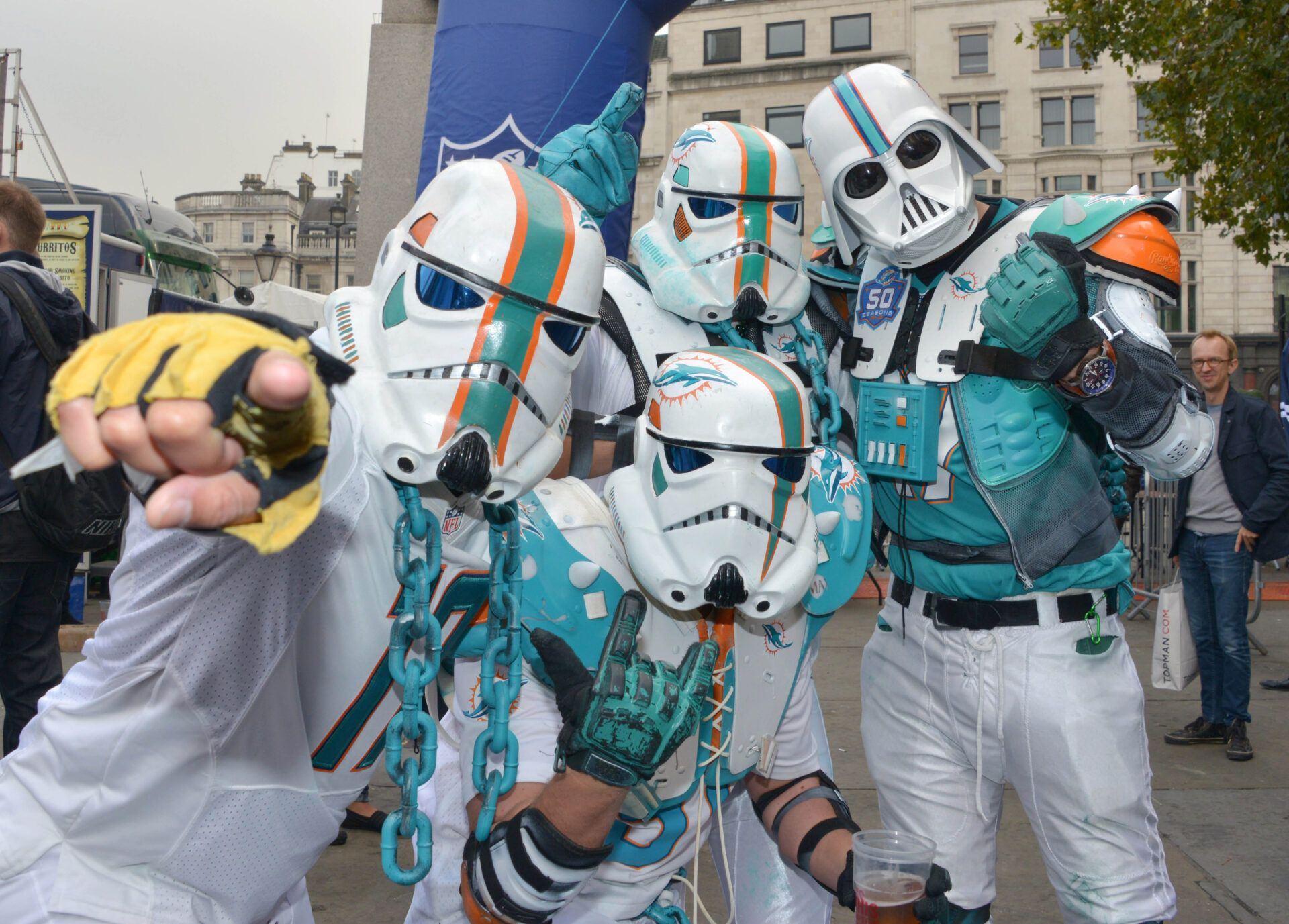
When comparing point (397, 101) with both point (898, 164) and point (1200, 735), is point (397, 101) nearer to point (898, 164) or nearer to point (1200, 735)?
point (898, 164)

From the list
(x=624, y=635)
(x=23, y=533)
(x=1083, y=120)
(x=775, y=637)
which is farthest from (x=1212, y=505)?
(x=1083, y=120)

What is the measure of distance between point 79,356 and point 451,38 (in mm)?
3486

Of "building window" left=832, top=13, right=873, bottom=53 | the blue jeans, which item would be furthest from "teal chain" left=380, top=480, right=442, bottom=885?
"building window" left=832, top=13, right=873, bottom=53

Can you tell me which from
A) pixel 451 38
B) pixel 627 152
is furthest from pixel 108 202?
pixel 627 152

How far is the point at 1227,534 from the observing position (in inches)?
198

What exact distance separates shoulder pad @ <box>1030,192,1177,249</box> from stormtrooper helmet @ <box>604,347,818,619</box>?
0.71 metres

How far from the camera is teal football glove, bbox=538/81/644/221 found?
2336mm

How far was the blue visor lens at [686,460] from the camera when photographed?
1949 millimetres

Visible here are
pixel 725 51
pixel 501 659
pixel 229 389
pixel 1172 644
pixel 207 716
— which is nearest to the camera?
pixel 229 389

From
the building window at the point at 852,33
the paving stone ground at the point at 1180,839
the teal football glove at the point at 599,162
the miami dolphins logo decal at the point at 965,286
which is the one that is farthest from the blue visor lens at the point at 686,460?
the building window at the point at 852,33

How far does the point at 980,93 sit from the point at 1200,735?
30.2 metres

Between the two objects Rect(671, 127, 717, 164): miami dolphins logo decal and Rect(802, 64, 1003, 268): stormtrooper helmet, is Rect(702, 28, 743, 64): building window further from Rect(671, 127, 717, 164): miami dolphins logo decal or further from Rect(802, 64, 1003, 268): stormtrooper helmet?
Rect(802, 64, 1003, 268): stormtrooper helmet

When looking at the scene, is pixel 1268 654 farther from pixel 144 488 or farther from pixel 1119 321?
pixel 144 488

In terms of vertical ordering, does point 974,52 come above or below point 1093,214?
above
